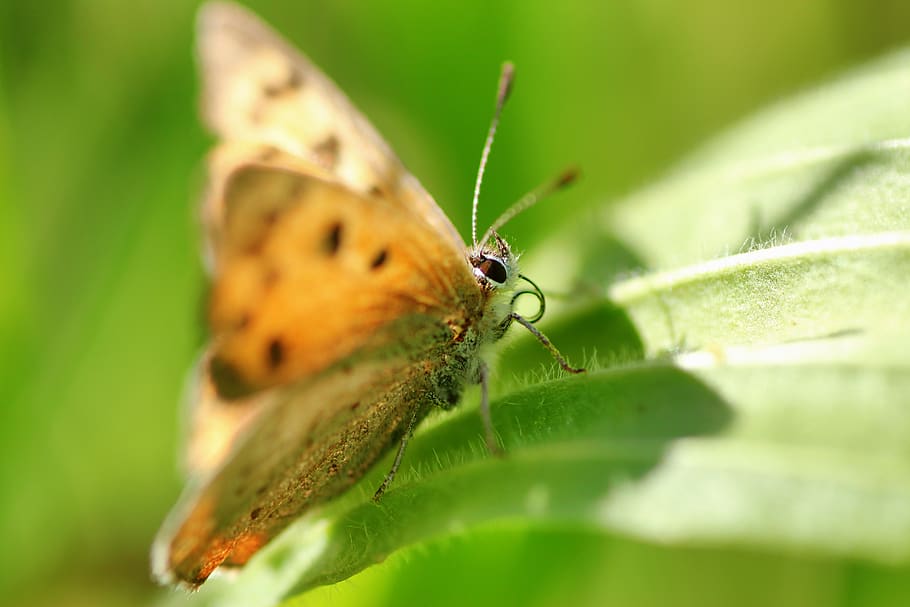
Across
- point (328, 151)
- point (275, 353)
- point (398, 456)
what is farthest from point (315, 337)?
point (328, 151)

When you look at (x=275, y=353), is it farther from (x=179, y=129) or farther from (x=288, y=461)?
(x=179, y=129)

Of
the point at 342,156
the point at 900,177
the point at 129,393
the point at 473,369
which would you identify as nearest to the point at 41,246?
the point at 129,393

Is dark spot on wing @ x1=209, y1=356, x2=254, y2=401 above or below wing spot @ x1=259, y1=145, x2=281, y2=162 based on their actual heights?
below

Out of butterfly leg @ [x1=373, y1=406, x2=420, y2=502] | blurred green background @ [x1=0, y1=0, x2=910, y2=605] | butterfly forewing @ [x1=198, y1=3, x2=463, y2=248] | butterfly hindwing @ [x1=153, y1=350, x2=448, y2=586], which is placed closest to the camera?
butterfly hindwing @ [x1=153, y1=350, x2=448, y2=586]

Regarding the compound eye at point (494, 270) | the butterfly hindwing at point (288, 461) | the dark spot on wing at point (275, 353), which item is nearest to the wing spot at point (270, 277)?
the dark spot on wing at point (275, 353)

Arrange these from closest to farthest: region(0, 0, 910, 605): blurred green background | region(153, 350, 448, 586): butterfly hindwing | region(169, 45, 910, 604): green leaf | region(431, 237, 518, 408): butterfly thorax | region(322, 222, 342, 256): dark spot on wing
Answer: region(169, 45, 910, 604): green leaf, region(153, 350, 448, 586): butterfly hindwing, region(322, 222, 342, 256): dark spot on wing, region(431, 237, 518, 408): butterfly thorax, region(0, 0, 910, 605): blurred green background

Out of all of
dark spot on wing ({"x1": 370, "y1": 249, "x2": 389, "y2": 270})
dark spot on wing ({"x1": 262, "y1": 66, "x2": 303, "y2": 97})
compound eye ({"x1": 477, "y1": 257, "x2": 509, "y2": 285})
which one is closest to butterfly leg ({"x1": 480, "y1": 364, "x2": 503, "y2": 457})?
compound eye ({"x1": 477, "y1": 257, "x2": 509, "y2": 285})

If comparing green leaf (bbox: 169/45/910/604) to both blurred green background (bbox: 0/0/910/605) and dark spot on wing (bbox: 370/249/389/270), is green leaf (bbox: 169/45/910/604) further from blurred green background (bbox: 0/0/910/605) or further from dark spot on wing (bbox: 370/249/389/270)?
blurred green background (bbox: 0/0/910/605)
